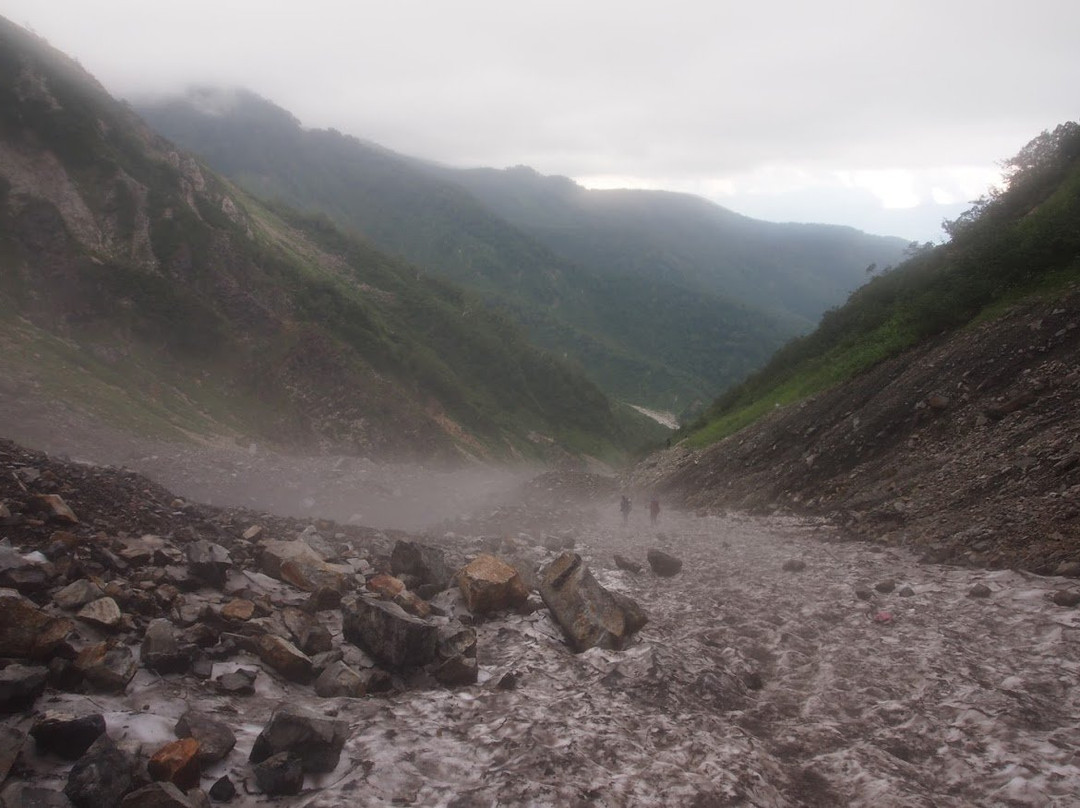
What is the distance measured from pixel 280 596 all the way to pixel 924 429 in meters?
16.4

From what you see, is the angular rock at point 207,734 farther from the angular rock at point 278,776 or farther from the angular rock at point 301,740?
the angular rock at point 278,776

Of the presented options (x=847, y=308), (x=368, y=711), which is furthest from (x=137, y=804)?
(x=847, y=308)

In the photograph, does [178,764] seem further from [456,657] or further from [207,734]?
[456,657]

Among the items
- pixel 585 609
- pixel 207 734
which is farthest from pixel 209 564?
pixel 585 609

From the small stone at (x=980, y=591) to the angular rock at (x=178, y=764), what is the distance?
10.9 meters

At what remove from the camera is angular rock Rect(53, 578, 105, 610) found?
6238 mm

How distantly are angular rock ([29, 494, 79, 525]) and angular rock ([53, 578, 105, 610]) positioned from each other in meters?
1.71

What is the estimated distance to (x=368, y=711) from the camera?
6684 millimetres

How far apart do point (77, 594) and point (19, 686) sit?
1.63m

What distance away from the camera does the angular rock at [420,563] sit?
35.0ft

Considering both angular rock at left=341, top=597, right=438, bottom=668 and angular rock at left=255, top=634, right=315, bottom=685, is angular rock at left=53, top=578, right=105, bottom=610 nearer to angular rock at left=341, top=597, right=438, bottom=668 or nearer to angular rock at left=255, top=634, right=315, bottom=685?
angular rock at left=255, top=634, right=315, bottom=685

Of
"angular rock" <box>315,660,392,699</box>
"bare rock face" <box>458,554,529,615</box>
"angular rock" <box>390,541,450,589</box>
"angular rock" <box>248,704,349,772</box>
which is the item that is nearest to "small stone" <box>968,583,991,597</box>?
"bare rock face" <box>458,554,529,615</box>

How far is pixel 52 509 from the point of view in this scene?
7.86 m

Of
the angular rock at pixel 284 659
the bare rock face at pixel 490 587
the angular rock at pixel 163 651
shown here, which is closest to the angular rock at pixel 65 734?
the angular rock at pixel 163 651
